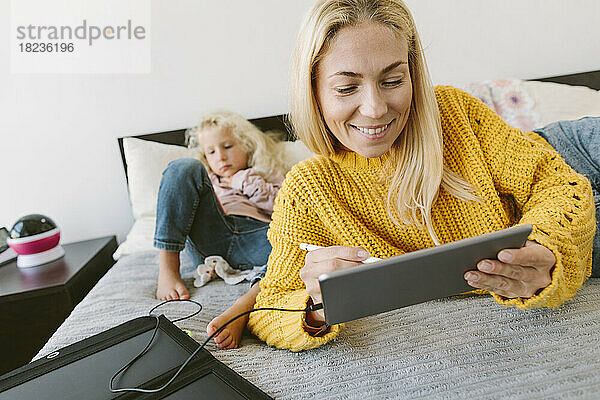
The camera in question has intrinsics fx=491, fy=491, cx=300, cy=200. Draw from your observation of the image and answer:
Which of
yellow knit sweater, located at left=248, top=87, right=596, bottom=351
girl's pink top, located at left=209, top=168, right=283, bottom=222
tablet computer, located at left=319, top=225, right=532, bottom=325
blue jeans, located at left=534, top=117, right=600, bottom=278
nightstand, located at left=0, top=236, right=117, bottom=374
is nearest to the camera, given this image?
tablet computer, located at left=319, top=225, right=532, bottom=325

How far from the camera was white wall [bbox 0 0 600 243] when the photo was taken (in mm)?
1962

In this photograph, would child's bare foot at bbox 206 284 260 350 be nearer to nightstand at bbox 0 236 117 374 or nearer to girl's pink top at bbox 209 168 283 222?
girl's pink top at bbox 209 168 283 222

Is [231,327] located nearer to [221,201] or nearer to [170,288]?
[170,288]

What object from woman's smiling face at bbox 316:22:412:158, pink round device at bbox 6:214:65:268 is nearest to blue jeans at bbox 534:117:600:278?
woman's smiling face at bbox 316:22:412:158

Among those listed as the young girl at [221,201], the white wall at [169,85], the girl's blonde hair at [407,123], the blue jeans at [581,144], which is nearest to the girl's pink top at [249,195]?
the young girl at [221,201]

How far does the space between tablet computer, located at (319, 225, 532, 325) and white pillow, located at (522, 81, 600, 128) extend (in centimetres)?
122

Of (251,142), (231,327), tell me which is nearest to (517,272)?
(231,327)

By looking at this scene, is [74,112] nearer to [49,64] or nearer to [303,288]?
[49,64]

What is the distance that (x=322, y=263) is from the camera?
839mm

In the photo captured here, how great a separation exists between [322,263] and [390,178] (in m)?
0.28

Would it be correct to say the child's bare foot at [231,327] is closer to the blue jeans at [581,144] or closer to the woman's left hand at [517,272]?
the woman's left hand at [517,272]

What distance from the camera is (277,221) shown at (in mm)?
1052

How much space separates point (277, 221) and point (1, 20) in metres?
1.56

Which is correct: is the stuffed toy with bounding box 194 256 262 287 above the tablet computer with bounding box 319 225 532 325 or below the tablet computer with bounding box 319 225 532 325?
below
